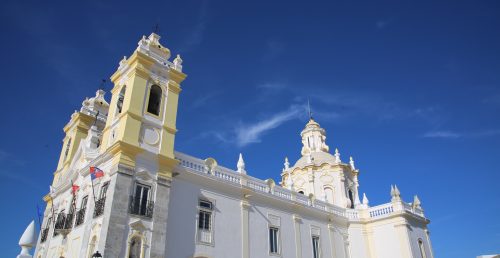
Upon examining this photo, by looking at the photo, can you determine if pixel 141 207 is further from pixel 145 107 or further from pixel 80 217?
pixel 145 107

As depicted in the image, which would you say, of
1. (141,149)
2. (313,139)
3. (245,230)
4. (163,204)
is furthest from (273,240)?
(313,139)

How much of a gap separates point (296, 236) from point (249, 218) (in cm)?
384

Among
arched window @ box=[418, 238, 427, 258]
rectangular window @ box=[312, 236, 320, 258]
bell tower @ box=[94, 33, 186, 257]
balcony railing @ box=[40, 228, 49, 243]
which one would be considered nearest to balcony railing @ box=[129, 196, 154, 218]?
bell tower @ box=[94, 33, 186, 257]

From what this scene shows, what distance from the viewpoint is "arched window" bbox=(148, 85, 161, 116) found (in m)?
18.3

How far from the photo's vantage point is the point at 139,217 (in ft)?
50.1

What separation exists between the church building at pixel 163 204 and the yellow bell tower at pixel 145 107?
51 millimetres

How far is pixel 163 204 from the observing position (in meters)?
16.2

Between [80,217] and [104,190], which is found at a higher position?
[104,190]

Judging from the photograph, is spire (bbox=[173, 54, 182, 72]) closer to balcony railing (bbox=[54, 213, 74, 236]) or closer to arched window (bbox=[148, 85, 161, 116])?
arched window (bbox=[148, 85, 161, 116])

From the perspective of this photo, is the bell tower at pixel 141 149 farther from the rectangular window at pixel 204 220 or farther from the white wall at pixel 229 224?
the rectangular window at pixel 204 220

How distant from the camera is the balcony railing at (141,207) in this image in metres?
15.3

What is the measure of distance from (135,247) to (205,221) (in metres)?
4.15

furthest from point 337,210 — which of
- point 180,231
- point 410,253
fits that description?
point 180,231

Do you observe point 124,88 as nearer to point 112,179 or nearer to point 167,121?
point 167,121
